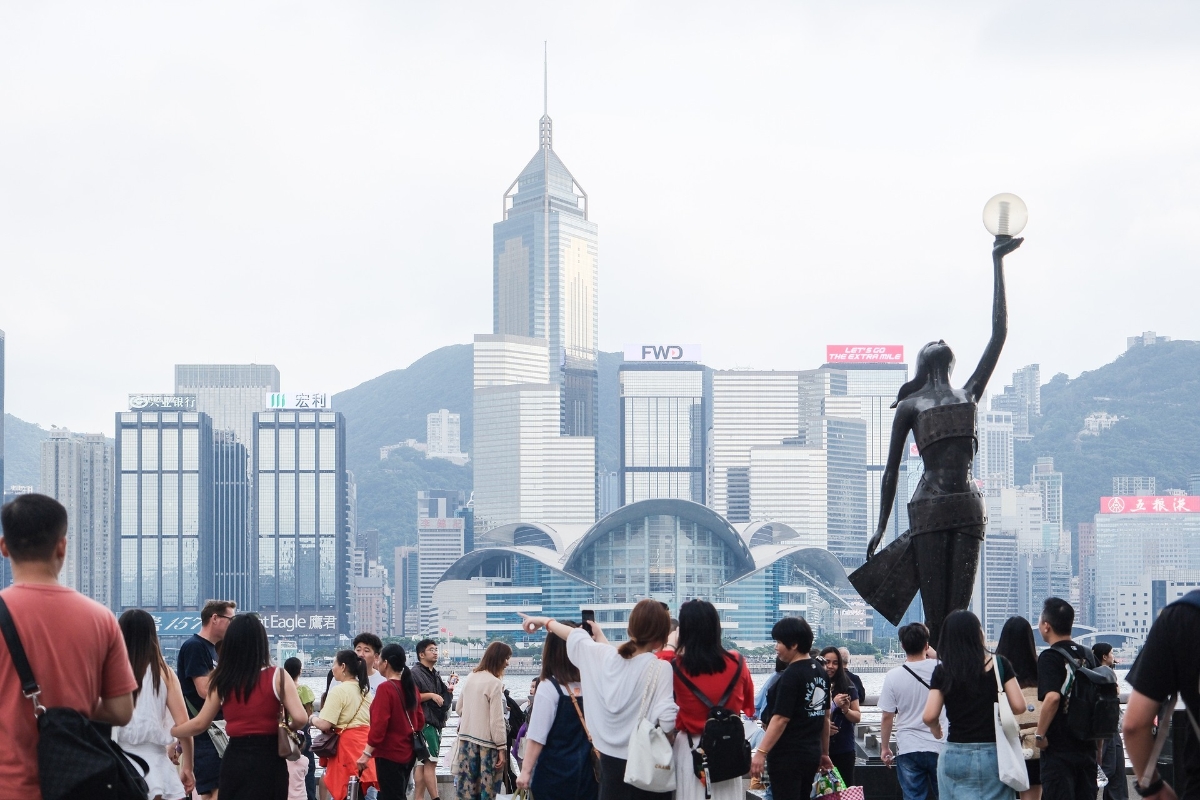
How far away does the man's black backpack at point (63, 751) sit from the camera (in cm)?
417

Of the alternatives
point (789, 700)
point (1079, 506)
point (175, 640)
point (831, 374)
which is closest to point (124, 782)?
point (789, 700)

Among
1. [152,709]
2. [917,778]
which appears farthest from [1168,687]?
[152,709]

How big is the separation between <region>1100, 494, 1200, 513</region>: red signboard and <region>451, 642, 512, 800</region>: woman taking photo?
168287mm

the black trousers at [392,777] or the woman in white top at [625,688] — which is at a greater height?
the woman in white top at [625,688]

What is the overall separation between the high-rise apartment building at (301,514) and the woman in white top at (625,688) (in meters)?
147

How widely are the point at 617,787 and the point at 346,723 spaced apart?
3786 mm

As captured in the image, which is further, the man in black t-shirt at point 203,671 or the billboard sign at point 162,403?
the billboard sign at point 162,403

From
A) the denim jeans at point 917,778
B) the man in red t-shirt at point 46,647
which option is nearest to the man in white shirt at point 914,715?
the denim jeans at point 917,778

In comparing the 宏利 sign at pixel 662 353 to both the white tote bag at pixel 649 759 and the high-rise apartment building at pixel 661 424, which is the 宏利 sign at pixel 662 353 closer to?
the high-rise apartment building at pixel 661 424

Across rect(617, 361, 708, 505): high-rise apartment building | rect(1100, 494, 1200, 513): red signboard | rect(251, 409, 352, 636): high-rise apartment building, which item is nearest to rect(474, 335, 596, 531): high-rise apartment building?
rect(617, 361, 708, 505): high-rise apartment building

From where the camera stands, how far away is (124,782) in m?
4.32

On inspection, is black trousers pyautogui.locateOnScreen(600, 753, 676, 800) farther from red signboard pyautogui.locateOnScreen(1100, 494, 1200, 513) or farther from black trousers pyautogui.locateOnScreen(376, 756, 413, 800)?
red signboard pyautogui.locateOnScreen(1100, 494, 1200, 513)

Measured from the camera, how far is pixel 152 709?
252 inches

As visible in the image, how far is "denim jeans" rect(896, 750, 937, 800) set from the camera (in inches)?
299
